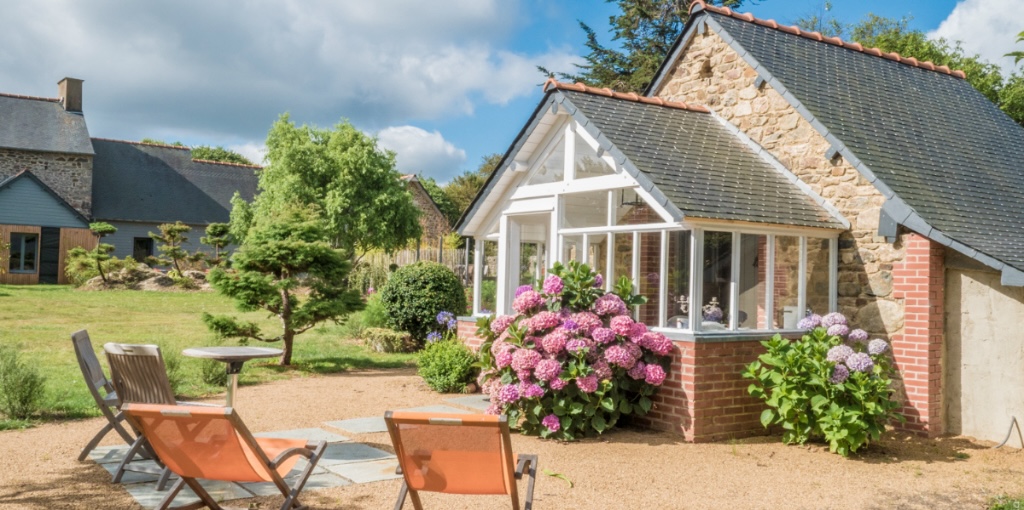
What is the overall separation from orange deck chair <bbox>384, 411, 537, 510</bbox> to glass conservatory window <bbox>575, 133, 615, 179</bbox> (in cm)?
524

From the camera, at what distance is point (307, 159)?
30.1 meters

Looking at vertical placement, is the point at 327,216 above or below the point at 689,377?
above

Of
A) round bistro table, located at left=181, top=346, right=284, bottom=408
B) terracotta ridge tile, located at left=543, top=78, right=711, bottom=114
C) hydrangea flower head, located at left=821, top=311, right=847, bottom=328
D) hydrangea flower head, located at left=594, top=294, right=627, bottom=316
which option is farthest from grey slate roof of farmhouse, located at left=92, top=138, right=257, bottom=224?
hydrangea flower head, located at left=821, top=311, right=847, bottom=328

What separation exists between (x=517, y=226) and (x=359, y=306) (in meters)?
3.94

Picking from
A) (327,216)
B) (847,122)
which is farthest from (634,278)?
(327,216)

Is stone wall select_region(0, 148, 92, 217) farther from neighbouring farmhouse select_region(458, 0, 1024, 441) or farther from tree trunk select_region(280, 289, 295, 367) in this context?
neighbouring farmhouse select_region(458, 0, 1024, 441)

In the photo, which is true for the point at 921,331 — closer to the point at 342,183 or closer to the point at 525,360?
the point at 525,360

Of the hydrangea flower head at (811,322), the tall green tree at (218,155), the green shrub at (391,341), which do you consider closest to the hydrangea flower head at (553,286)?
the hydrangea flower head at (811,322)

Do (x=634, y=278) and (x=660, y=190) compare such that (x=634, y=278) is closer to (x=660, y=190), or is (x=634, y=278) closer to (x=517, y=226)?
(x=660, y=190)

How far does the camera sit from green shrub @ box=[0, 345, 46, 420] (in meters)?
8.73

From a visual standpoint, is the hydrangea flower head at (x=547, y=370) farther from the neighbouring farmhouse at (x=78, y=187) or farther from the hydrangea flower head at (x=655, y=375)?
the neighbouring farmhouse at (x=78, y=187)

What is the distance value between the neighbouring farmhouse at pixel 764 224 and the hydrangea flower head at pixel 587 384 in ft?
3.08

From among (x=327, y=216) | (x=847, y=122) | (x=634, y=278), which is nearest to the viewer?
(x=634, y=278)

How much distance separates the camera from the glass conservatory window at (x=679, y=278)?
8484mm
